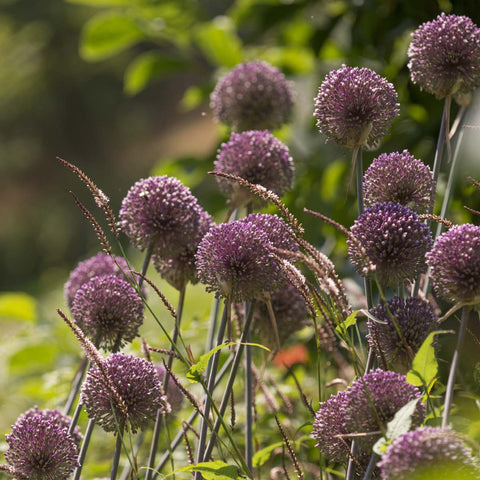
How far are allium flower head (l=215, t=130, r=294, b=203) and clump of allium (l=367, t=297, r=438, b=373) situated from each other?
34 cm

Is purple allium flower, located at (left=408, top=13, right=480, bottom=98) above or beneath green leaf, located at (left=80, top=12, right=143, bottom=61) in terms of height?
beneath

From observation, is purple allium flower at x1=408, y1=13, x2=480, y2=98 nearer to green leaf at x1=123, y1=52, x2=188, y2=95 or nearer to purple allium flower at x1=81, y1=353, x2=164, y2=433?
purple allium flower at x1=81, y1=353, x2=164, y2=433

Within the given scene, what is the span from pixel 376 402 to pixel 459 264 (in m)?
0.12

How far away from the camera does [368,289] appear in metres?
0.66

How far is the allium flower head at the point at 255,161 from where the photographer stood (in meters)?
0.92

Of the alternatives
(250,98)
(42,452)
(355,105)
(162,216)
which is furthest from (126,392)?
(250,98)

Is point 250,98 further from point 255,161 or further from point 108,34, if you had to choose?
point 108,34

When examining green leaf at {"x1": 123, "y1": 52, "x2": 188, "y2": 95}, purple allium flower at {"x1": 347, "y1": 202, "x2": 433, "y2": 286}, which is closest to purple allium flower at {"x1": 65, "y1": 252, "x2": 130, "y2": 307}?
purple allium flower at {"x1": 347, "y1": 202, "x2": 433, "y2": 286}

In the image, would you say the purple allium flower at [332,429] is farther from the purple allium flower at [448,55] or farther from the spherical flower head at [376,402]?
the purple allium flower at [448,55]

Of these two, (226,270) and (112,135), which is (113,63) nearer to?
(112,135)

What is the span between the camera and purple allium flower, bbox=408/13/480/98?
739 mm

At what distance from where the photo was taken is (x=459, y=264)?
22.4 inches

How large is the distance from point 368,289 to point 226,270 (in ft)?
0.42

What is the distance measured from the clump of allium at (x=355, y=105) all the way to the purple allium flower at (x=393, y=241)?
98 mm
